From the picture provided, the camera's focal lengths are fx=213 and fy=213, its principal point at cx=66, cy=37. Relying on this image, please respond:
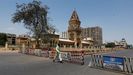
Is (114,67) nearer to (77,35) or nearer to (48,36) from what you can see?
(48,36)

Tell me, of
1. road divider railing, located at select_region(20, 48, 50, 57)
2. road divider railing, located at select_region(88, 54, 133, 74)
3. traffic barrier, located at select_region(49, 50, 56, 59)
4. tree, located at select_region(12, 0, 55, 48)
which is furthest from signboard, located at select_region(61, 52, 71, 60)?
tree, located at select_region(12, 0, 55, 48)

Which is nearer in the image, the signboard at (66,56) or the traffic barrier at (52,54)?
the signboard at (66,56)

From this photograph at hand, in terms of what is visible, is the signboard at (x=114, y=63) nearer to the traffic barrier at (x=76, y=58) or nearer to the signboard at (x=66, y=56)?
the traffic barrier at (x=76, y=58)

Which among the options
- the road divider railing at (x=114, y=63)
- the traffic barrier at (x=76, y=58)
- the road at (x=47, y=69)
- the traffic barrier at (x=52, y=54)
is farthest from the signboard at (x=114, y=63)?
the traffic barrier at (x=52, y=54)

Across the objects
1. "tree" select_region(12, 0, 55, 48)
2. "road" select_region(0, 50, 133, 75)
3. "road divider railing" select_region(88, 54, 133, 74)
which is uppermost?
"tree" select_region(12, 0, 55, 48)

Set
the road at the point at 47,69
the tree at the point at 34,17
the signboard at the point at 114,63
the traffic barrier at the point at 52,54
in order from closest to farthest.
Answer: the road at the point at 47,69
the signboard at the point at 114,63
the traffic barrier at the point at 52,54
the tree at the point at 34,17

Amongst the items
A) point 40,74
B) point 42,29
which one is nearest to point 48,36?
point 42,29

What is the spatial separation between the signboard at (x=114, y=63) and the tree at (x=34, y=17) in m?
37.6

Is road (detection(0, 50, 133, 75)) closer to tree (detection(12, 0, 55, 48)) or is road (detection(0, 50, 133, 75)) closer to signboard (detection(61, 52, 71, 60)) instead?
signboard (detection(61, 52, 71, 60))

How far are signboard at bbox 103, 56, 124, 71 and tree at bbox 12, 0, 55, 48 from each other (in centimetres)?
3757

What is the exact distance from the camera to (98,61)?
655 inches

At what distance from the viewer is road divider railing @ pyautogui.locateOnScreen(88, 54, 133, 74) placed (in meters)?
13.9

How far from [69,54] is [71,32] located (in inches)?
3608

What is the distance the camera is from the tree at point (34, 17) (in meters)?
52.0
